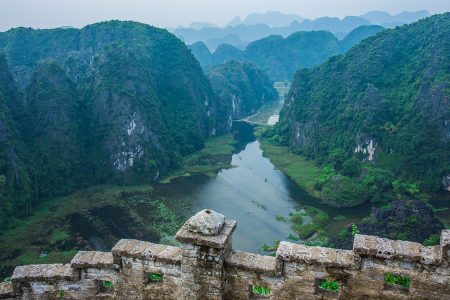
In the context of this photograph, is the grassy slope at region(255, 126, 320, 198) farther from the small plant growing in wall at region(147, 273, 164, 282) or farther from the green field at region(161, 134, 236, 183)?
the small plant growing in wall at region(147, 273, 164, 282)

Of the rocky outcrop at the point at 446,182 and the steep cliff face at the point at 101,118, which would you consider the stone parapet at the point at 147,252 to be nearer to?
the steep cliff face at the point at 101,118

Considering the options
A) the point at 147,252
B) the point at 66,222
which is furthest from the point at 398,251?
the point at 66,222

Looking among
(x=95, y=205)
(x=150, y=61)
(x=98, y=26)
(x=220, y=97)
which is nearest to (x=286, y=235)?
(x=95, y=205)

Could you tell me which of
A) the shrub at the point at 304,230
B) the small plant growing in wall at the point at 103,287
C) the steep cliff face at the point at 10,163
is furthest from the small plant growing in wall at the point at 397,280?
the steep cliff face at the point at 10,163

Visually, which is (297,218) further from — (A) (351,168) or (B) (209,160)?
(B) (209,160)

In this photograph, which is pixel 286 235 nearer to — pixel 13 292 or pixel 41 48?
pixel 13 292

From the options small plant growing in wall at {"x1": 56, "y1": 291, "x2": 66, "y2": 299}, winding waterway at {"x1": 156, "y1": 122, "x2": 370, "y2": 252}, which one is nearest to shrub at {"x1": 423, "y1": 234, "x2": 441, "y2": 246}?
winding waterway at {"x1": 156, "y1": 122, "x2": 370, "y2": 252}

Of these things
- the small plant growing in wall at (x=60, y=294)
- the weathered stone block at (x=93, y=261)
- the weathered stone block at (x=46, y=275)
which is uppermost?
the weathered stone block at (x=93, y=261)
